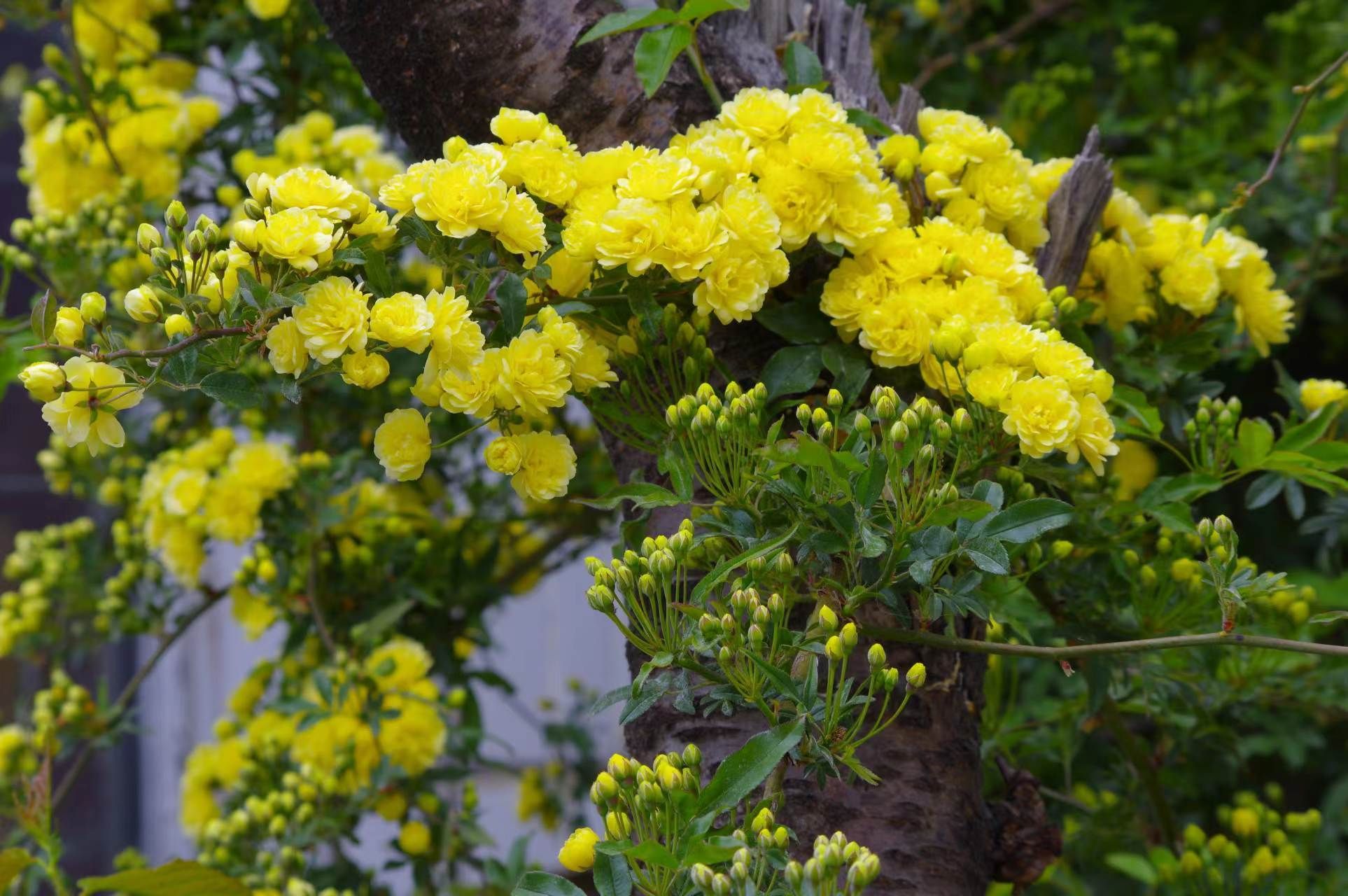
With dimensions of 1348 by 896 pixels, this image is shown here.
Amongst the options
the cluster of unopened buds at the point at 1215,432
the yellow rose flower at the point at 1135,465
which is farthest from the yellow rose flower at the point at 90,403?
the yellow rose flower at the point at 1135,465

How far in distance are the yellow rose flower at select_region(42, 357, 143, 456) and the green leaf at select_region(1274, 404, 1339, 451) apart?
0.87 meters

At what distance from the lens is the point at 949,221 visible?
38.6 inches

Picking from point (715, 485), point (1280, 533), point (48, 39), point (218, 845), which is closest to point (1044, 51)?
point (1280, 533)

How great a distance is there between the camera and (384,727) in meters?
1.45

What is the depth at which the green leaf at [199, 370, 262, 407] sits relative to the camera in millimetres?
772

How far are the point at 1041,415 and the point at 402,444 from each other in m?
0.42

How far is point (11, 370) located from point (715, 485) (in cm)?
81

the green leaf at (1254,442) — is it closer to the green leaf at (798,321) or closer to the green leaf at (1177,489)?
the green leaf at (1177,489)

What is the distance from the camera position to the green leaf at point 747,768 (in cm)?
70

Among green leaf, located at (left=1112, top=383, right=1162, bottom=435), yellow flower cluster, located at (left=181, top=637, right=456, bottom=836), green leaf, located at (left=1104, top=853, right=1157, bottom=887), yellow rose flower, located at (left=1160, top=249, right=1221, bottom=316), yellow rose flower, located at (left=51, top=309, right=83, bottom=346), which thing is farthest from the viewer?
yellow flower cluster, located at (left=181, top=637, right=456, bottom=836)

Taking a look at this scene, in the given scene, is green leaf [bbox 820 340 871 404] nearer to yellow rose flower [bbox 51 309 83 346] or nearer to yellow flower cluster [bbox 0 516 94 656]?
yellow rose flower [bbox 51 309 83 346]

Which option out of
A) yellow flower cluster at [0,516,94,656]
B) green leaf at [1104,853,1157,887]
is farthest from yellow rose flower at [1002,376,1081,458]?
yellow flower cluster at [0,516,94,656]

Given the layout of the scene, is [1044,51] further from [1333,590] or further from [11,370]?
[11,370]

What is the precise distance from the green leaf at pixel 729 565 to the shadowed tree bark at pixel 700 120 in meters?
0.14
